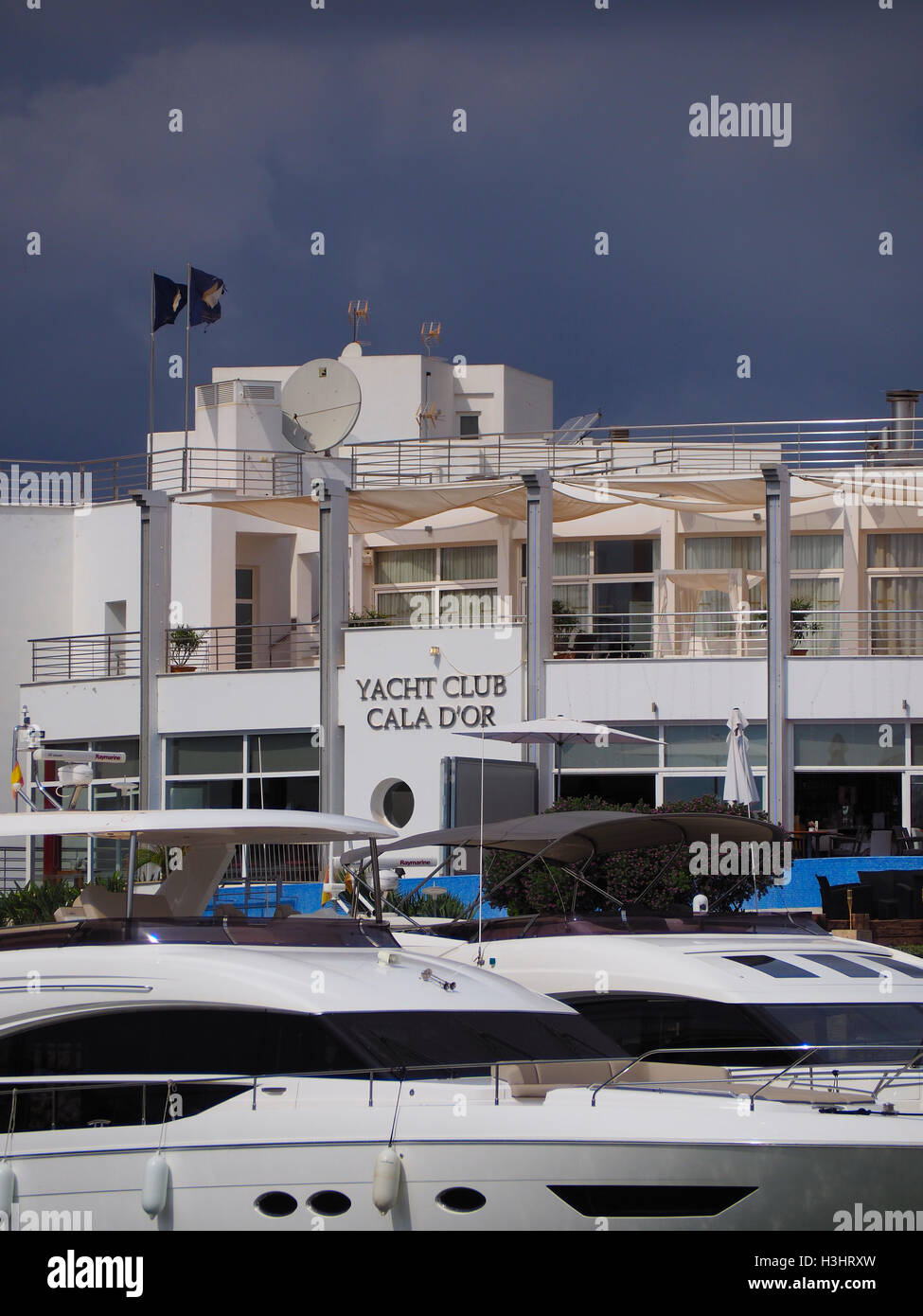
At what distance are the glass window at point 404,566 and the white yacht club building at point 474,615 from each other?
57 mm

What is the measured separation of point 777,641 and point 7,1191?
18.0 meters

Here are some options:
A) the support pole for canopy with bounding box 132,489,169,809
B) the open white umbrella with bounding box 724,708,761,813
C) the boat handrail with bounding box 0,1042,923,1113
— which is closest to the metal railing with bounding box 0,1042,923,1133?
the boat handrail with bounding box 0,1042,923,1113

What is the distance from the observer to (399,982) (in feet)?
24.9

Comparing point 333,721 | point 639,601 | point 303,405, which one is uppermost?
point 303,405

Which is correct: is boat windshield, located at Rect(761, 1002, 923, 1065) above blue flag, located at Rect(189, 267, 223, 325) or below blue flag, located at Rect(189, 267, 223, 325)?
below

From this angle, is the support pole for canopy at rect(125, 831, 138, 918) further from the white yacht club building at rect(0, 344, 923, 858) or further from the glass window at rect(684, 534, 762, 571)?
the glass window at rect(684, 534, 762, 571)

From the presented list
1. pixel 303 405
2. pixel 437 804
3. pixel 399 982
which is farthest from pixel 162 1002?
pixel 303 405

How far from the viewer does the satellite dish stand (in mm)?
27594

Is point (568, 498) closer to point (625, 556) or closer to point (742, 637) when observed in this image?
point (625, 556)

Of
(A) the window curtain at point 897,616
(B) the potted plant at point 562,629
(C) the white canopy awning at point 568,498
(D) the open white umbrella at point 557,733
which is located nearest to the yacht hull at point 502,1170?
(D) the open white umbrella at point 557,733

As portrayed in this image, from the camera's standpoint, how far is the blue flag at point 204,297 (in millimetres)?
34188

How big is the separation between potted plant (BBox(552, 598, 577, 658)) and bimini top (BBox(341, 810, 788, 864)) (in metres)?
12.7

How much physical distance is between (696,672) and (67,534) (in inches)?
495
